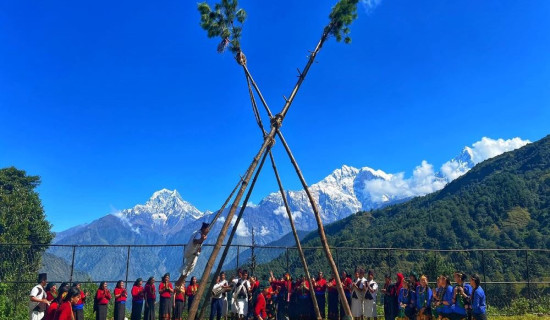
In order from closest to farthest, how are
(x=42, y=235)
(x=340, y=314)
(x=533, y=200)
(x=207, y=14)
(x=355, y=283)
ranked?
(x=207, y=14) → (x=355, y=283) → (x=340, y=314) → (x=42, y=235) → (x=533, y=200)

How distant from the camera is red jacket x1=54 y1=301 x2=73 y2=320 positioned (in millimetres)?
9680

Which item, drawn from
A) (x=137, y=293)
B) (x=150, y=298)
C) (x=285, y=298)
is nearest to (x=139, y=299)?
(x=137, y=293)

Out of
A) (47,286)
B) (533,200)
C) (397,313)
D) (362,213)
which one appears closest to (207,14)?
(47,286)

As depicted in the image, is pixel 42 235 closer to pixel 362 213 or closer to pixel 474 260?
pixel 474 260

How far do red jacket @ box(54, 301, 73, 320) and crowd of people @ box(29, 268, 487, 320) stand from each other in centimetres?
383

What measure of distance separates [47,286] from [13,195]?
156ft

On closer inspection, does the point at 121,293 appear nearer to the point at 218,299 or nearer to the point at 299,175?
the point at 218,299

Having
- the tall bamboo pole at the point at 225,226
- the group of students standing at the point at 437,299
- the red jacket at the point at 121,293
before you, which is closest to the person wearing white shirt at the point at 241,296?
the red jacket at the point at 121,293

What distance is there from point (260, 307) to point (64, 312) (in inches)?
336

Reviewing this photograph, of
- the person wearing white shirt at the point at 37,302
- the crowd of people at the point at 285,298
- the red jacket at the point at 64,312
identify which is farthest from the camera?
the person wearing white shirt at the point at 37,302

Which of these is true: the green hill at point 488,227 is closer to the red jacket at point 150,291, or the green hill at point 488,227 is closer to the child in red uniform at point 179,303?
the child in red uniform at point 179,303

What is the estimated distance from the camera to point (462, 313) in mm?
12977

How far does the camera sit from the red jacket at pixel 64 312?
9.68m

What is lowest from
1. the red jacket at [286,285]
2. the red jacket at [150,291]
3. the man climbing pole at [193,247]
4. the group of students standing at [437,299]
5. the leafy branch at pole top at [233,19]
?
the group of students standing at [437,299]
